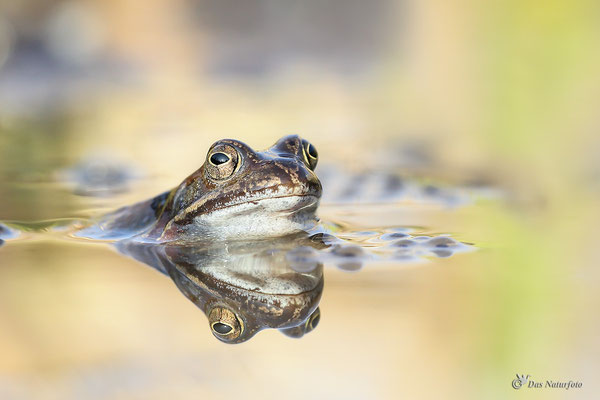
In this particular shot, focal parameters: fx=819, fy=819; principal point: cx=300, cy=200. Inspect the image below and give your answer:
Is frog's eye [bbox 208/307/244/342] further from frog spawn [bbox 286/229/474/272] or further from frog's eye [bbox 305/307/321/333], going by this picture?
frog spawn [bbox 286/229/474/272]

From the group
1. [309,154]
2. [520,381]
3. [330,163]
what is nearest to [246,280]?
[309,154]

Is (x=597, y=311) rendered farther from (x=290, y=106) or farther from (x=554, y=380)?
(x=290, y=106)

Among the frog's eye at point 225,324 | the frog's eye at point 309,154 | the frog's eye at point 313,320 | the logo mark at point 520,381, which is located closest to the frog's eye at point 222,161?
the frog's eye at point 309,154

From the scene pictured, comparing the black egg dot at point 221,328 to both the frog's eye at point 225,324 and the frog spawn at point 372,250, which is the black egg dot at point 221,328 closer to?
the frog's eye at point 225,324

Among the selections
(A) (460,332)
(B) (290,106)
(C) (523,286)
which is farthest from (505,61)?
(A) (460,332)

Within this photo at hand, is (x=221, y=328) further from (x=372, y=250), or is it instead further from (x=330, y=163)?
(x=330, y=163)

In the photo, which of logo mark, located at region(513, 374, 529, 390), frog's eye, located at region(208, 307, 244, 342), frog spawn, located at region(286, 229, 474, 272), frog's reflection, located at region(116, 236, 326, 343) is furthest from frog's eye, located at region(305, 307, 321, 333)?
logo mark, located at region(513, 374, 529, 390)
